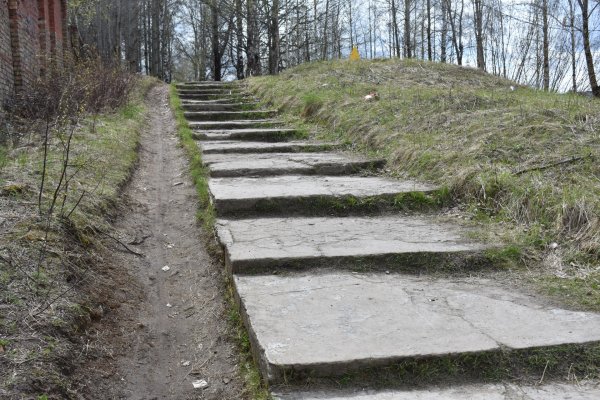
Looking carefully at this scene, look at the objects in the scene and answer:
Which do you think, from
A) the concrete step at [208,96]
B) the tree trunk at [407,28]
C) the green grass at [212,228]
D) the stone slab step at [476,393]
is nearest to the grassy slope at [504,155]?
the stone slab step at [476,393]

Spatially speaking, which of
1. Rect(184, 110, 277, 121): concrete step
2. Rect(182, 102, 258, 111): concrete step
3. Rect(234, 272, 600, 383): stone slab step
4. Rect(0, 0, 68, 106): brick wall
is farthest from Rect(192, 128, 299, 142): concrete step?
Rect(234, 272, 600, 383): stone slab step

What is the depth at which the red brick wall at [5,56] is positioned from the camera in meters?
7.76

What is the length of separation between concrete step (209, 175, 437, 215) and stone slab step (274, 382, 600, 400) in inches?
85.5

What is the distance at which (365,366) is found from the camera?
213 centimetres

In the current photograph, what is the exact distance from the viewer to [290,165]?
17.5 ft

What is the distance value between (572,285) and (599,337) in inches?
23.6

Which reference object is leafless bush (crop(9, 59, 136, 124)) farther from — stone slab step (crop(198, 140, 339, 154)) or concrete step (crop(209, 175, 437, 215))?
concrete step (crop(209, 175, 437, 215))

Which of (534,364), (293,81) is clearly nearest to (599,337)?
(534,364)

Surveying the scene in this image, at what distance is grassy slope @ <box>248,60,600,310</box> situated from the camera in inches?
125

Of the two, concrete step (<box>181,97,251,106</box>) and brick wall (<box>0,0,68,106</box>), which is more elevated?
brick wall (<box>0,0,68,106</box>)

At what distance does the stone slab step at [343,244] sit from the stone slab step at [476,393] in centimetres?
113

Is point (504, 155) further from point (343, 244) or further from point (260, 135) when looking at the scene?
point (260, 135)

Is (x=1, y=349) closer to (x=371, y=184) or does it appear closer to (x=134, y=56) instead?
(x=371, y=184)

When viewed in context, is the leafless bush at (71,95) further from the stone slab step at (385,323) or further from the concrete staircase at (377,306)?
the stone slab step at (385,323)
